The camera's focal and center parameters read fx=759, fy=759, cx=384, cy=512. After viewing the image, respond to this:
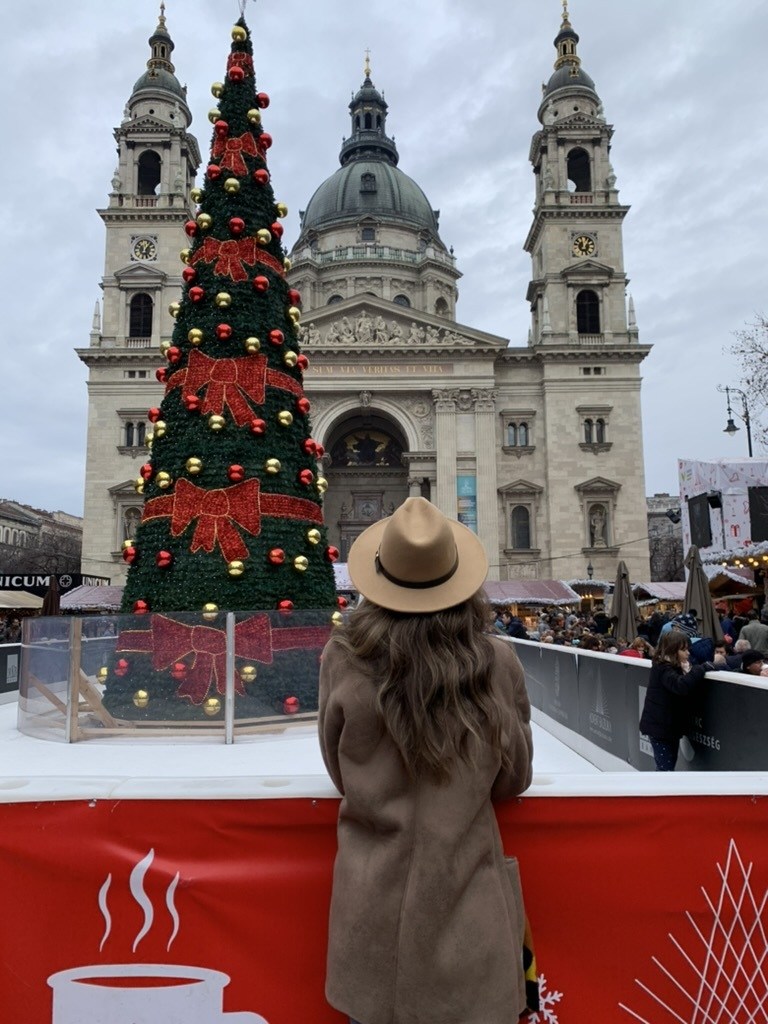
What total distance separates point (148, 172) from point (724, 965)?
165ft

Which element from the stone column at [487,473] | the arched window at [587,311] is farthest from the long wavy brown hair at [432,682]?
the arched window at [587,311]

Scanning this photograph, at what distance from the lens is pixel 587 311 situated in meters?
44.3

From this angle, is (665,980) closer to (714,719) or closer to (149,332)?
(714,719)

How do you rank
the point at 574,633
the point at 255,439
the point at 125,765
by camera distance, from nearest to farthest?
the point at 125,765 < the point at 255,439 < the point at 574,633

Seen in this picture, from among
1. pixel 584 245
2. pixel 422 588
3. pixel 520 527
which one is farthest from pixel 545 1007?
pixel 584 245

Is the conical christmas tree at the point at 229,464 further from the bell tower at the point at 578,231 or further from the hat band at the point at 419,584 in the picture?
the bell tower at the point at 578,231

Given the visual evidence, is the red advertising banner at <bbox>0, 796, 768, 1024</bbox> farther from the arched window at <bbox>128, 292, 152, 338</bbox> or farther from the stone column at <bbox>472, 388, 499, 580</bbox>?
the arched window at <bbox>128, 292, 152, 338</bbox>

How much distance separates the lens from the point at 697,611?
13664 millimetres

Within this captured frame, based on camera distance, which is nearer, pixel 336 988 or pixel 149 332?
pixel 336 988

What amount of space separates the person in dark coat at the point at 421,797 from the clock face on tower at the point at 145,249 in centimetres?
4583

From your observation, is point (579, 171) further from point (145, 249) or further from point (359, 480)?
point (145, 249)

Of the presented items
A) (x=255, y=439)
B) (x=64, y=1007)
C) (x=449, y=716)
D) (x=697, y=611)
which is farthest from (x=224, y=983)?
(x=697, y=611)

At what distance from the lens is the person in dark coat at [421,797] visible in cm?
188

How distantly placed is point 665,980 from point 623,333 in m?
44.2
